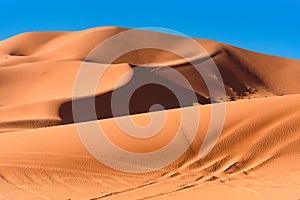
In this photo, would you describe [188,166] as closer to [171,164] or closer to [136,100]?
[171,164]

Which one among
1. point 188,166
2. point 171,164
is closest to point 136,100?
point 171,164

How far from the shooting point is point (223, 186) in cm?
729

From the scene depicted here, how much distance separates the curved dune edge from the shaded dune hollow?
6.93 m

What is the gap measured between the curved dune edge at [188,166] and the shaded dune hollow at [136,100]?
273 inches

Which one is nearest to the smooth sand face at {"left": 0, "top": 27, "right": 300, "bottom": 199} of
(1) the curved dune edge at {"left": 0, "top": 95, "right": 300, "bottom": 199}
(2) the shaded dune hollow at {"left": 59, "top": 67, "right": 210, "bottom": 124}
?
(1) the curved dune edge at {"left": 0, "top": 95, "right": 300, "bottom": 199}

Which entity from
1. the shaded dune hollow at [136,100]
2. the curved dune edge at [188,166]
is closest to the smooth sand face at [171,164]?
the curved dune edge at [188,166]

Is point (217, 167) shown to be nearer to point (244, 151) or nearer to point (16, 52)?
point (244, 151)

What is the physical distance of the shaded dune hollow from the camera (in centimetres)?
1848

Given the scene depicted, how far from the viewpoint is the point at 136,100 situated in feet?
69.7

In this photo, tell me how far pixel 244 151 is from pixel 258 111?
5.72ft

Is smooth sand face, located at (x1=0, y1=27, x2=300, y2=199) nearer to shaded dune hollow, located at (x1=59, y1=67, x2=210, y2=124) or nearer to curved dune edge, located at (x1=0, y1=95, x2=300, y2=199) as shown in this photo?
curved dune edge, located at (x1=0, y1=95, x2=300, y2=199)

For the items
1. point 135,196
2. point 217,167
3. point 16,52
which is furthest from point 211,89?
point 135,196

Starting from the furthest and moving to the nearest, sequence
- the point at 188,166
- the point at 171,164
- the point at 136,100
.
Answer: the point at 136,100 < the point at 171,164 < the point at 188,166

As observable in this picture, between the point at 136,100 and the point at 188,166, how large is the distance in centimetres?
1274
